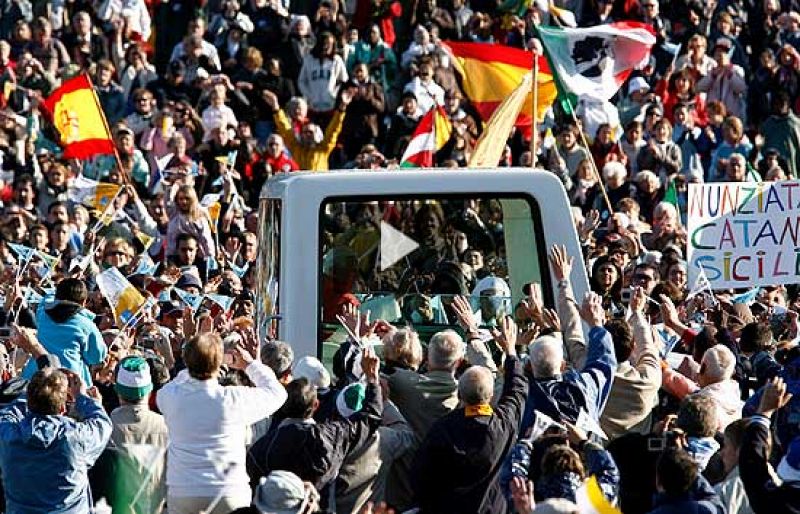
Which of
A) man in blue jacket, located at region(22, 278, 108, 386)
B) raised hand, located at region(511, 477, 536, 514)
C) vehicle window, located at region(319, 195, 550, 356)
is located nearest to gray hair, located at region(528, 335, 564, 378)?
vehicle window, located at region(319, 195, 550, 356)

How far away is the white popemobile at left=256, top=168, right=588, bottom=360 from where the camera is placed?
9438 millimetres

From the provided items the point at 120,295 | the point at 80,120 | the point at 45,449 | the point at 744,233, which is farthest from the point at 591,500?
the point at 80,120

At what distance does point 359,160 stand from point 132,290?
218 inches

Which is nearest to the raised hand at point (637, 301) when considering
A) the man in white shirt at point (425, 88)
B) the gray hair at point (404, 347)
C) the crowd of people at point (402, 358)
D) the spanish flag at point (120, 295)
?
the crowd of people at point (402, 358)

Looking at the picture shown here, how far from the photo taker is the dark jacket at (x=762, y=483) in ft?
27.5

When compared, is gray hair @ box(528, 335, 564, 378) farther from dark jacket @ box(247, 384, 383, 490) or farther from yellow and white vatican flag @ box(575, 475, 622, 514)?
yellow and white vatican flag @ box(575, 475, 622, 514)

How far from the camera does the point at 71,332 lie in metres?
11.1

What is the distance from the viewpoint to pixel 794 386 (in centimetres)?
962

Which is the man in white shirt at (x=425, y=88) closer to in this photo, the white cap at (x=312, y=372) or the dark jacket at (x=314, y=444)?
the white cap at (x=312, y=372)

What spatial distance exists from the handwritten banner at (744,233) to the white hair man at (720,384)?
2.22 meters

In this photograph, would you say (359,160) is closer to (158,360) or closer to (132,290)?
(132,290)

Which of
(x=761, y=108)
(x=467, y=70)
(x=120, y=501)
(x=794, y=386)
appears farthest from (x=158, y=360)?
(x=761, y=108)

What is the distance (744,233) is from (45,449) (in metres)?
5.32

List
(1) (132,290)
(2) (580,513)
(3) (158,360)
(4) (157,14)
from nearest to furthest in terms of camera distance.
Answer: (2) (580,513), (3) (158,360), (1) (132,290), (4) (157,14)
